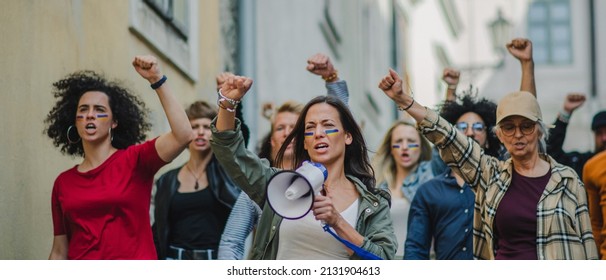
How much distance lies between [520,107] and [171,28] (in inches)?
142

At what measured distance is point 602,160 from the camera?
6023mm

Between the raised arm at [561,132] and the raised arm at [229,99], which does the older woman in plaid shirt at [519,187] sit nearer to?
the raised arm at [229,99]

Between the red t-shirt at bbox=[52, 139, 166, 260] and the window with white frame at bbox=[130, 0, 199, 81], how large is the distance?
221 cm

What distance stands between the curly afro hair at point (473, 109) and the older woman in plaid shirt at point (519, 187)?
3.66ft

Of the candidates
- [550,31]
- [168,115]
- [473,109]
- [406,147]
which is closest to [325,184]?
[168,115]

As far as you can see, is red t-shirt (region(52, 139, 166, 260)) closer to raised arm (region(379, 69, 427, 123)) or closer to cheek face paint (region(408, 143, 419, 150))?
raised arm (region(379, 69, 427, 123))

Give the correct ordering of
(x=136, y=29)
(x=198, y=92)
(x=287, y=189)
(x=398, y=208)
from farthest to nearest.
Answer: (x=198, y=92) < (x=136, y=29) < (x=398, y=208) < (x=287, y=189)

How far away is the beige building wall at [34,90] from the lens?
5.91 metres

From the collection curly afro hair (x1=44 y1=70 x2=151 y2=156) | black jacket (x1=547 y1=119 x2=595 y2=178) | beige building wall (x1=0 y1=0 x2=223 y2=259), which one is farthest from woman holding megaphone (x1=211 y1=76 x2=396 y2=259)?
black jacket (x1=547 y1=119 x2=595 y2=178)

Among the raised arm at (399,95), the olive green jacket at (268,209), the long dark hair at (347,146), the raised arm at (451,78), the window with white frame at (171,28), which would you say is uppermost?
the window with white frame at (171,28)

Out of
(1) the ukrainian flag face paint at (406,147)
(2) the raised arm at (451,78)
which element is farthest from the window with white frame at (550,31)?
(2) the raised arm at (451,78)
